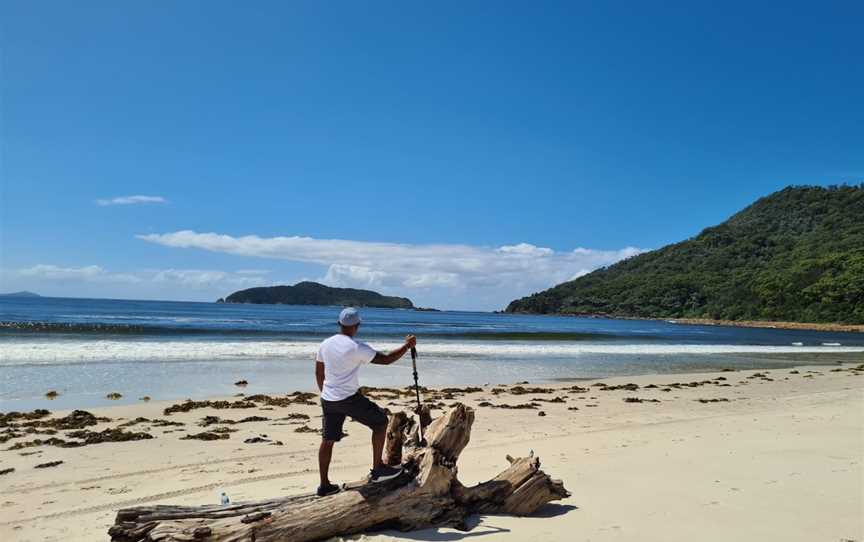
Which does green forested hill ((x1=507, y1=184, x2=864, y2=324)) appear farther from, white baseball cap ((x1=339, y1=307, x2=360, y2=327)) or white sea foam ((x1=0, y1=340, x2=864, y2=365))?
white baseball cap ((x1=339, y1=307, x2=360, y2=327))

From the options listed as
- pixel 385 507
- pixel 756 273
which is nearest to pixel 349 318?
pixel 385 507

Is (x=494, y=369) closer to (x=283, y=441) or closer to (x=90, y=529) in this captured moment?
(x=283, y=441)

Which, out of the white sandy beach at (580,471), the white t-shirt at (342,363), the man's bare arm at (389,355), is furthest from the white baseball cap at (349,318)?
the white sandy beach at (580,471)

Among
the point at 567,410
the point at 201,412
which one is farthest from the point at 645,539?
the point at 201,412

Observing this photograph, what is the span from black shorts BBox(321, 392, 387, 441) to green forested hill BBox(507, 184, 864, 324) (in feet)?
337

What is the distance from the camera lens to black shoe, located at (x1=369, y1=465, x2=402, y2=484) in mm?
5234

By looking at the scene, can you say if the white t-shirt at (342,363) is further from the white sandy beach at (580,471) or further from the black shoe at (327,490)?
the white sandy beach at (580,471)

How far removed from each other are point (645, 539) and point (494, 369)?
17749mm

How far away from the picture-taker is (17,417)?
1098 cm

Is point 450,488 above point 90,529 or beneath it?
above

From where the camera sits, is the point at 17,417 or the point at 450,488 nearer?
the point at 450,488

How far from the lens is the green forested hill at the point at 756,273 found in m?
96.7

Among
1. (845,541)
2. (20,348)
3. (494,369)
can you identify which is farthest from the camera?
(20,348)

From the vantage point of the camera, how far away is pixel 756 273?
121000mm
